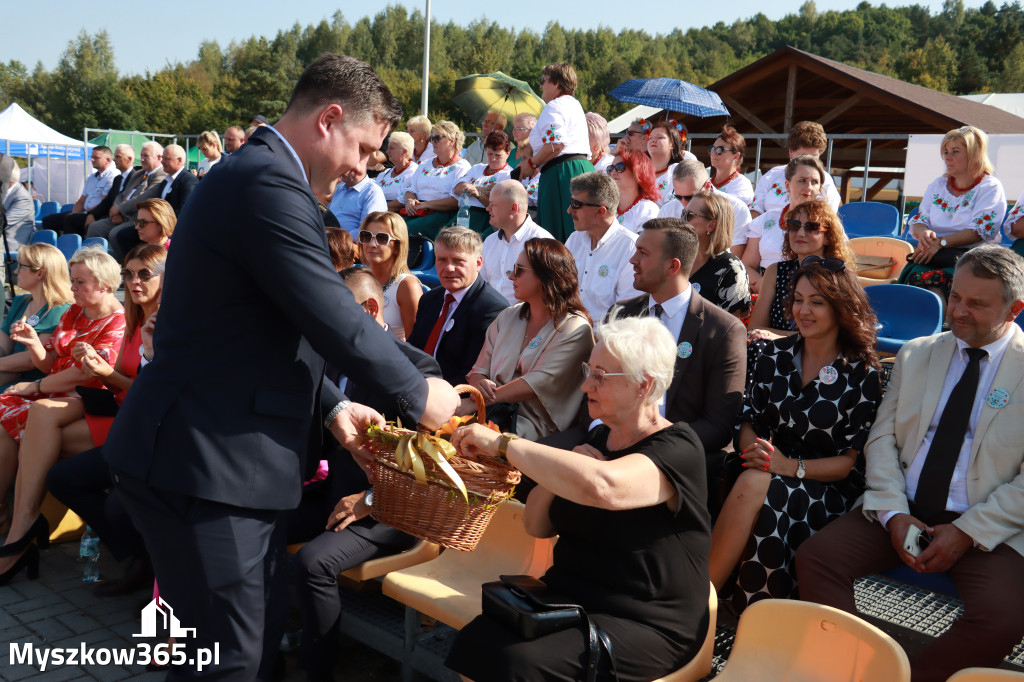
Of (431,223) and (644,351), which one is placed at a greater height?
(644,351)

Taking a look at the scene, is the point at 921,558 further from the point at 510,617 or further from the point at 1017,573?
the point at 510,617

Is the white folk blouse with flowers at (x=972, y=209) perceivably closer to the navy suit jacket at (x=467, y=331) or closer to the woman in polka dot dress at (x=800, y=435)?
the woman in polka dot dress at (x=800, y=435)

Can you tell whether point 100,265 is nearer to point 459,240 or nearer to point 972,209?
point 459,240

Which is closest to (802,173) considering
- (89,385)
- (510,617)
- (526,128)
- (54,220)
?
(526,128)

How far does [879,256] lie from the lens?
6.07 meters

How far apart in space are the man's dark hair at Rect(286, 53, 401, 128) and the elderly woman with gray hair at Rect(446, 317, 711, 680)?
0.88m

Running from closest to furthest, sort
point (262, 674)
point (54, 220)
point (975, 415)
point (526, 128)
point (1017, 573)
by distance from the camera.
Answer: point (262, 674), point (1017, 573), point (975, 415), point (526, 128), point (54, 220)

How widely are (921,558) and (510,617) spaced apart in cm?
148

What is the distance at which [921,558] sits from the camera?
9.04 ft

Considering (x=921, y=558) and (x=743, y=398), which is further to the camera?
(x=743, y=398)

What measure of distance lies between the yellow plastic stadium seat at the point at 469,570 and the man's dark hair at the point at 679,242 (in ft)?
4.84

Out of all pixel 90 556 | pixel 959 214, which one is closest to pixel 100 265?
pixel 90 556

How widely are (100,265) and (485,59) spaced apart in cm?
6544

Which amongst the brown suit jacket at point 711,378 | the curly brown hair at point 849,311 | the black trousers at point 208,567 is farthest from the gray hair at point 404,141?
the black trousers at point 208,567
